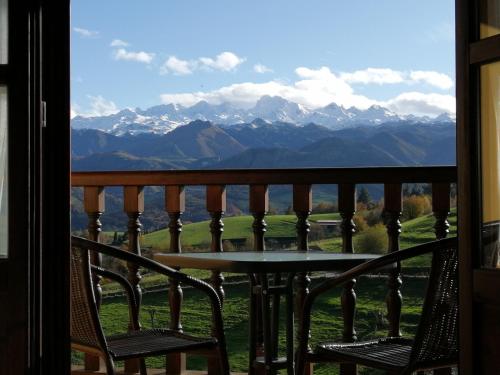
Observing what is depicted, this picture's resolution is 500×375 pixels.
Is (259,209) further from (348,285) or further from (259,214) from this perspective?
(348,285)

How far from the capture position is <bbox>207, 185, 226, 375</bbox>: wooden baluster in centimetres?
363

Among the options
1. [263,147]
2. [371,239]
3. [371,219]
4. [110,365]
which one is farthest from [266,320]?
[263,147]

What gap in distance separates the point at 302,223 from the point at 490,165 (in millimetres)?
1807

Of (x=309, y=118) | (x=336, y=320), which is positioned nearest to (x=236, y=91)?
(x=309, y=118)

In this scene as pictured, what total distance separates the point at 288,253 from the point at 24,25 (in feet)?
4.96

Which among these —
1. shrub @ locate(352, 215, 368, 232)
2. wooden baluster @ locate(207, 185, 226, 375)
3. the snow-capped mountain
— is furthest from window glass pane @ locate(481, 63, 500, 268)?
the snow-capped mountain

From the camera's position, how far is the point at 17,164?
2.02 metres

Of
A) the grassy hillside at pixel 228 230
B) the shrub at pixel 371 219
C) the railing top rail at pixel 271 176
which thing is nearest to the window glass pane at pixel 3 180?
the railing top rail at pixel 271 176

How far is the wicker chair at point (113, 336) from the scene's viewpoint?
2.46 metres

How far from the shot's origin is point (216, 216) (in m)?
3.73

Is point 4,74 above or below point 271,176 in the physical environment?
above

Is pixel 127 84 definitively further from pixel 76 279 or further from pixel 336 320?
pixel 76 279

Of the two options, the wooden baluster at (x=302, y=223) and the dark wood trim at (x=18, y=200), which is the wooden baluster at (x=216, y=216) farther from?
the dark wood trim at (x=18, y=200)

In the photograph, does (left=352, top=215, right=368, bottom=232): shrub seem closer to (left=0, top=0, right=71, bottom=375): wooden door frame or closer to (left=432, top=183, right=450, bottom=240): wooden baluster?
(left=432, top=183, right=450, bottom=240): wooden baluster
